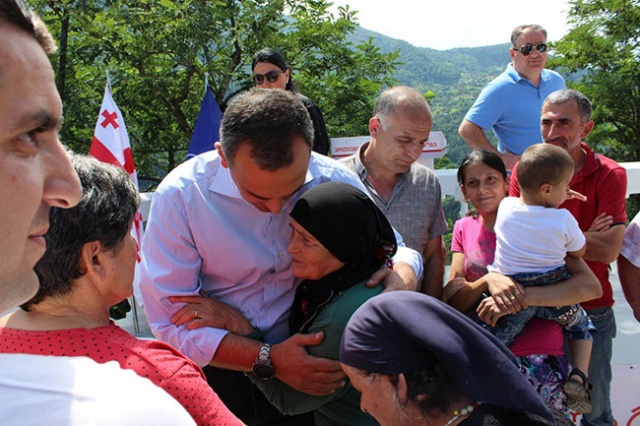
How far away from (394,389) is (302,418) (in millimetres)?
844

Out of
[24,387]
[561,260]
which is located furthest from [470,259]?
[24,387]

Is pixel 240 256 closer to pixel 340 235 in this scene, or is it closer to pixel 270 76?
pixel 340 235

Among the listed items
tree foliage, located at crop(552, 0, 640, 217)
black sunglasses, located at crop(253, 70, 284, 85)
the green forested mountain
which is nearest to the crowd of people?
black sunglasses, located at crop(253, 70, 284, 85)

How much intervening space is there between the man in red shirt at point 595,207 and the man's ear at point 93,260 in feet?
7.28

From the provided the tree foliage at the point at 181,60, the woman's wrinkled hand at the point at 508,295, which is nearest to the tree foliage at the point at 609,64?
the tree foliage at the point at 181,60

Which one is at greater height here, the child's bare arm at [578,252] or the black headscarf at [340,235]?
the black headscarf at [340,235]

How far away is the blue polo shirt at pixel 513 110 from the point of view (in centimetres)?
402

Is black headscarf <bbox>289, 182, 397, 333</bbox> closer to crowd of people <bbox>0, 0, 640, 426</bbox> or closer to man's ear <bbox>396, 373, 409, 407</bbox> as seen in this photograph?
crowd of people <bbox>0, 0, 640, 426</bbox>

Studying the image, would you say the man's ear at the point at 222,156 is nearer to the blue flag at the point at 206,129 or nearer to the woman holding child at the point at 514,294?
the woman holding child at the point at 514,294

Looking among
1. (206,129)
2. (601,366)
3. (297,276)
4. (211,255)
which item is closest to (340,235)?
(297,276)

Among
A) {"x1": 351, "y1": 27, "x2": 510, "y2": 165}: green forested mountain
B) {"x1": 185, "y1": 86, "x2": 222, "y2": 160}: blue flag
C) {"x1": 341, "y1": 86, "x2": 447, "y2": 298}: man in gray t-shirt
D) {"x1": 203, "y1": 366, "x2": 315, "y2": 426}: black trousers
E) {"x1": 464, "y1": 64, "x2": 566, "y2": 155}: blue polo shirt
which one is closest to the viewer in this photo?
{"x1": 203, "y1": 366, "x2": 315, "y2": 426}: black trousers

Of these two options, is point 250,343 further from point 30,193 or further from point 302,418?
point 30,193

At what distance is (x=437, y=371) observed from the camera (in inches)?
55.9

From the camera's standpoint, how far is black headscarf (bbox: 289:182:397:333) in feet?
6.43
